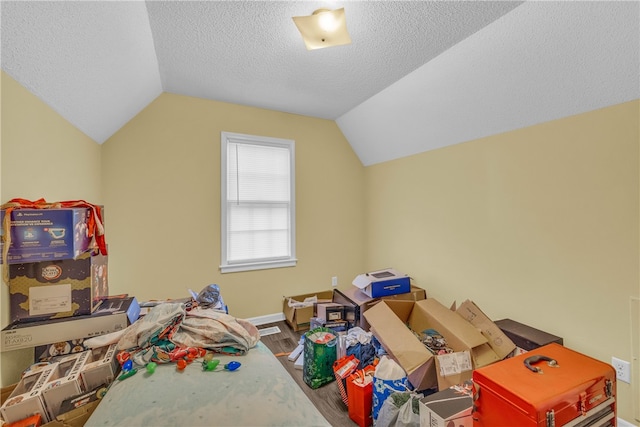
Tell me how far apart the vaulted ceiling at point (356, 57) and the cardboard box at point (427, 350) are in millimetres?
1652

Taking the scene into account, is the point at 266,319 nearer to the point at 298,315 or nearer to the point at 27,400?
the point at 298,315

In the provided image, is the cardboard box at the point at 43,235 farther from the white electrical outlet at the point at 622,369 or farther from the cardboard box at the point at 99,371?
the white electrical outlet at the point at 622,369

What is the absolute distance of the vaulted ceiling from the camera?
1346mm

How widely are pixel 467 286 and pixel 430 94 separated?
1835 millimetres

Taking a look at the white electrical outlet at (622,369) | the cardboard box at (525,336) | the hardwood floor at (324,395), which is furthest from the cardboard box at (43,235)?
the white electrical outlet at (622,369)

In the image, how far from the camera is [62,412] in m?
1.18

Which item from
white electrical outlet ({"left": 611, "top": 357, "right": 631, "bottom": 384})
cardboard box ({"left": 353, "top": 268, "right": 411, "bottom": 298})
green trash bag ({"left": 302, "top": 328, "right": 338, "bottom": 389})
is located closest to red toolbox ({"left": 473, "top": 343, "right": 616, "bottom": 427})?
white electrical outlet ({"left": 611, "top": 357, "right": 631, "bottom": 384})

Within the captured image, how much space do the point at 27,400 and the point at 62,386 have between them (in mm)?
107

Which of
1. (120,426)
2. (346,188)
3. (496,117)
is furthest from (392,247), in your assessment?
(120,426)

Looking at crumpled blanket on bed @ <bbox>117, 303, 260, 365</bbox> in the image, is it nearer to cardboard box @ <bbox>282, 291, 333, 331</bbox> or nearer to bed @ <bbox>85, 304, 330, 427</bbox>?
bed @ <bbox>85, 304, 330, 427</bbox>

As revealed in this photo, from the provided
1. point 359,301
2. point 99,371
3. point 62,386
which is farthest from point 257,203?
point 62,386

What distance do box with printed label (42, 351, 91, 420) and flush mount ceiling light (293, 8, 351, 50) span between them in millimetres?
2198

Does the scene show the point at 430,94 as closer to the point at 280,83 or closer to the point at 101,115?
the point at 280,83

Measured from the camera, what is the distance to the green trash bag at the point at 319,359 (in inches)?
80.5
